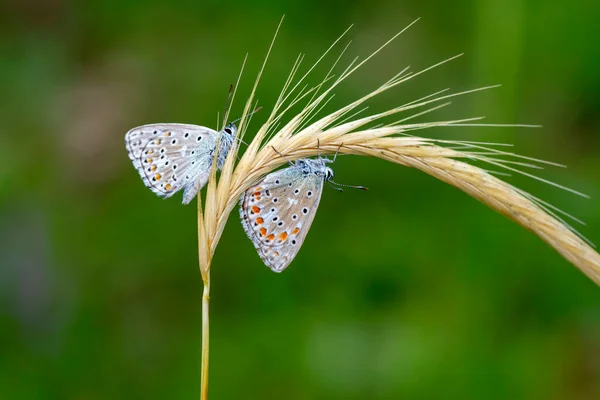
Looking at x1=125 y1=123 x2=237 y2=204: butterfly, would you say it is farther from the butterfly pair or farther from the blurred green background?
the blurred green background

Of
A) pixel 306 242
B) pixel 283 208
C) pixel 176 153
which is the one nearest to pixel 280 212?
pixel 283 208

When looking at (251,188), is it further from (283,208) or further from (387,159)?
(387,159)

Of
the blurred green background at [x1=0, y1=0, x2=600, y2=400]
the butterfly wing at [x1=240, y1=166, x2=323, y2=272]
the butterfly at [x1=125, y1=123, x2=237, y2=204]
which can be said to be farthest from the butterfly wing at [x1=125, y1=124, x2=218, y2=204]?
the blurred green background at [x1=0, y1=0, x2=600, y2=400]

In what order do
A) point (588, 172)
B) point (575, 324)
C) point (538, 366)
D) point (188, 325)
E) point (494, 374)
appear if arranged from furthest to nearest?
point (588, 172) → point (188, 325) → point (575, 324) → point (538, 366) → point (494, 374)

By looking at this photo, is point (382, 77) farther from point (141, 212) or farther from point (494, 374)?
point (494, 374)

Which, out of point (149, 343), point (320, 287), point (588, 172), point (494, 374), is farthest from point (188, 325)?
point (588, 172)

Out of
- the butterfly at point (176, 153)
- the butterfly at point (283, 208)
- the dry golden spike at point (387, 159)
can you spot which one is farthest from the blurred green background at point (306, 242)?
the dry golden spike at point (387, 159)

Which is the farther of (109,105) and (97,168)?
(109,105)
